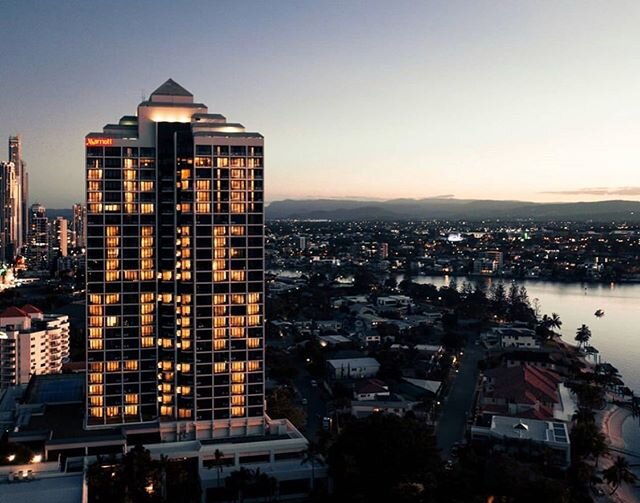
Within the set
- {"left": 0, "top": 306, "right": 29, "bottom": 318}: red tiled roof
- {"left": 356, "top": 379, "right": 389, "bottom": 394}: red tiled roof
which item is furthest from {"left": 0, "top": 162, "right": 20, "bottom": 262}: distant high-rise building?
A: {"left": 356, "top": 379, "right": 389, "bottom": 394}: red tiled roof

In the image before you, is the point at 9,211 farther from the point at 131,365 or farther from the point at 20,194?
the point at 131,365

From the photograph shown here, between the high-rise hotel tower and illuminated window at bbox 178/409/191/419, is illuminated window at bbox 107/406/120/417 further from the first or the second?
illuminated window at bbox 178/409/191/419

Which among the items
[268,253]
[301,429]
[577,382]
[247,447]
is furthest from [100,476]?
[268,253]

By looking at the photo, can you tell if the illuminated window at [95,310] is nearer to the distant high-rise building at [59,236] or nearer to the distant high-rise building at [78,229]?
the distant high-rise building at [59,236]

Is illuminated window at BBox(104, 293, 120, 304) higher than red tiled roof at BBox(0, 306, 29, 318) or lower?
higher

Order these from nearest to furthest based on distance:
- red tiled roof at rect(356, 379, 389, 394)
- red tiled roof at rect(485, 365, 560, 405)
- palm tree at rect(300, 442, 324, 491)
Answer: palm tree at rect(300, 442, 324, 491) → red tiled roof at rect(485, 365, 560, 405) → red tiled roof at rect(356, 379, 389, 394)

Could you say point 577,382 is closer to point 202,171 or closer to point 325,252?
point 202,171

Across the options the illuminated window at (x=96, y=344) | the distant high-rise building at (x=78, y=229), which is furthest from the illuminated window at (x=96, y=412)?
the distant high-rise building at (x=78, y=229)
